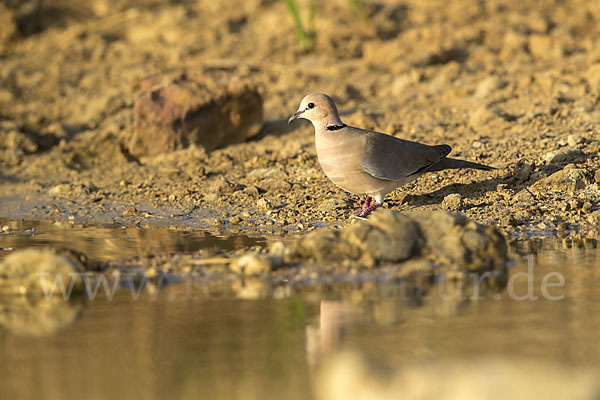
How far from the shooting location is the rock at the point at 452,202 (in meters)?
6.17

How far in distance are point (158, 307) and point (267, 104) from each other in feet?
17.6

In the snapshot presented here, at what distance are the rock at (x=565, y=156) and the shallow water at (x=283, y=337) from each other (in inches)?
87.9

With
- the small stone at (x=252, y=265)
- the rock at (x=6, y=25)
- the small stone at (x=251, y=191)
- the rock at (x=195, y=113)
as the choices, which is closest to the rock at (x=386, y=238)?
the small stone at (x=252, y=265)

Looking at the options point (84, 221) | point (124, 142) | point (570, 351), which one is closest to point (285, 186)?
point (84, 221)

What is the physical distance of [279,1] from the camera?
11453 mm

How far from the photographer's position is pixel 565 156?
672 cm

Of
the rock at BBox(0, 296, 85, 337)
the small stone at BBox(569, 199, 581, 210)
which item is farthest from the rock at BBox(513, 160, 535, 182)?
the rock at BBox(0, 296, 85, 337)

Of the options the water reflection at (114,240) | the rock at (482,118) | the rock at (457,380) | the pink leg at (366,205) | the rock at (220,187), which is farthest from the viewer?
the rock at (482,118)

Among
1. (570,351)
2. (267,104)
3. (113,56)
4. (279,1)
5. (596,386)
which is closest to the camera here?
(596,386)

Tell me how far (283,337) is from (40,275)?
146cm

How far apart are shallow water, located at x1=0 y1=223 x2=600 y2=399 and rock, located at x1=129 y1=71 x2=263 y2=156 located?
3.73 metres

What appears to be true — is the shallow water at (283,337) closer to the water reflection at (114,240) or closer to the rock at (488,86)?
the water reflection at (114,240)

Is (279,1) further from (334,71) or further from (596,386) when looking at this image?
(596,386)

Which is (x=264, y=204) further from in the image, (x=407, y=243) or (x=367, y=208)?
(x=407, y=243)
